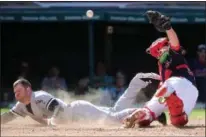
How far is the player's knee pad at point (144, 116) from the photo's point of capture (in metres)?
7.92

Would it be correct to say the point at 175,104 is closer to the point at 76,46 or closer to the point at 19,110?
the point at 19,110

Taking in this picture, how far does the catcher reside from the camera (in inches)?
311

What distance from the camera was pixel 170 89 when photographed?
7863 mm

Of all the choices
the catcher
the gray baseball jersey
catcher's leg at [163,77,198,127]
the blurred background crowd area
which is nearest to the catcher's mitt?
the catcher

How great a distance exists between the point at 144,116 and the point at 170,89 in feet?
1.58

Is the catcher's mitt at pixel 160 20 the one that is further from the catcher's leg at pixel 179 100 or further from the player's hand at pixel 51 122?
the player's hand at pixel 51 122

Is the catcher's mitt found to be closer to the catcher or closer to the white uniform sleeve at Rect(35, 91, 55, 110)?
the catcher

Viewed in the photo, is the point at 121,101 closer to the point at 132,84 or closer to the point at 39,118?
the point at 132,84

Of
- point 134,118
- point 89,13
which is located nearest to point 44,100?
point 134,118

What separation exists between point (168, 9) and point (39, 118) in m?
7.75

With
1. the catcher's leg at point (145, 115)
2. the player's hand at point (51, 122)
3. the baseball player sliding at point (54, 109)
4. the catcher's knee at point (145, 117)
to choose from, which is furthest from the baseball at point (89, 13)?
the catcher's knee at point (145, 117)

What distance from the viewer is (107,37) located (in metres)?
17.2

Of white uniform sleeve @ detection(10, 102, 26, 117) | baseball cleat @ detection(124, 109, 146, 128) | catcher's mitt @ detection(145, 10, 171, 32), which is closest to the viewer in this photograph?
baseball cleat @ detection(124, 109, 146, 128)

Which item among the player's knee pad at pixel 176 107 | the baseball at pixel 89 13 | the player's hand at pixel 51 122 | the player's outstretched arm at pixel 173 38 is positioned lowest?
the player's hand at pixel 51 122
